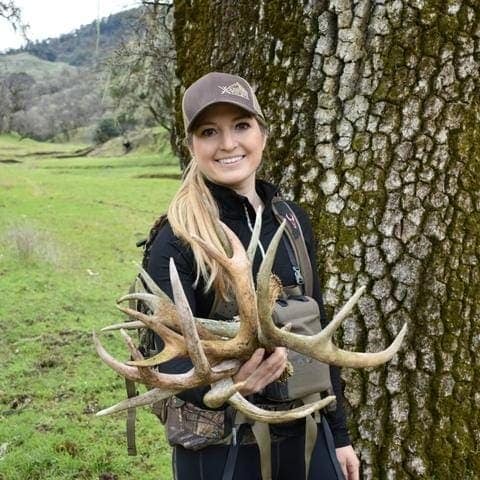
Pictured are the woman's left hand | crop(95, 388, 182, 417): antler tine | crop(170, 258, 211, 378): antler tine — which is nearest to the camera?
crop(170, 258, 211, 378): antler tine

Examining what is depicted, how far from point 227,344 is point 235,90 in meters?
1.04

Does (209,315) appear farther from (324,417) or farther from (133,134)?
(133,134)

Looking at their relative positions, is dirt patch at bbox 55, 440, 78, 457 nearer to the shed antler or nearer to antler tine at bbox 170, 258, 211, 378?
the shed antler

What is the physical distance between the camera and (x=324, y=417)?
3.15 m

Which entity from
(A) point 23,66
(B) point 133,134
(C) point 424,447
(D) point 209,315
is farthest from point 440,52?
(A) point 23,66

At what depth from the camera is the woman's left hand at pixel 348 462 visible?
3.26 meters

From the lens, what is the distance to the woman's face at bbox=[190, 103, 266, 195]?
296 cm

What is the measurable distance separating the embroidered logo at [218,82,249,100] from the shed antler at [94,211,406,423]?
65 centimetres

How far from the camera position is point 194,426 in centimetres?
285

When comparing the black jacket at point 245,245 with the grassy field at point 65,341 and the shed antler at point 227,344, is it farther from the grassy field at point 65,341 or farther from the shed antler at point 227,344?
the grassy field at point 65,341

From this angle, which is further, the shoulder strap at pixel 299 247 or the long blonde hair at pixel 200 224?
the shoulder strap at pixel 299 247

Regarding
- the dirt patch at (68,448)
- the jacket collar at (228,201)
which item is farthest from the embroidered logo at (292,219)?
the dirt patch at (68,448)

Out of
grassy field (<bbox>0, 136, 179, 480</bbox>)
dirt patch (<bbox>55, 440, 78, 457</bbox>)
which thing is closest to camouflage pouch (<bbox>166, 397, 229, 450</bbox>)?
grassy field (<bbox>0, 136, 179, 480</bbox>)

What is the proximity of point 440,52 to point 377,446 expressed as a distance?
181 cm
